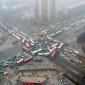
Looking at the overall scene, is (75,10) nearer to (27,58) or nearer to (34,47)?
(34,47)

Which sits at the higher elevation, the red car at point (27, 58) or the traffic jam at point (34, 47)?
the traffic jam at point (34, 47)

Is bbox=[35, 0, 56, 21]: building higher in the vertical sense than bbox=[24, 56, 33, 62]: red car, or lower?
higher

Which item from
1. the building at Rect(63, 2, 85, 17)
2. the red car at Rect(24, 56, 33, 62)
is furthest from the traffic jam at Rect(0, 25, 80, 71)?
the building at Rect(63, 2, 85, 17)

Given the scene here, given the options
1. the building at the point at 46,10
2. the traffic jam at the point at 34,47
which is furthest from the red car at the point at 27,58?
the building at the point at 46,10

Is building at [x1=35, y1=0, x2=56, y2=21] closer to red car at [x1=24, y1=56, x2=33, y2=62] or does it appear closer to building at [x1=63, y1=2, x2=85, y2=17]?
building at [x1=63, y1=2, x2=85, y2=17]

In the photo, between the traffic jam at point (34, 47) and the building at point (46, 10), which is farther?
the building at point (46, 10)

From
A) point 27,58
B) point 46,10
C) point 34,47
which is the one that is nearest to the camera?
point 27,58

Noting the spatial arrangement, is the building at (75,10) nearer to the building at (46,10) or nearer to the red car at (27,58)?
the building at (46,10)

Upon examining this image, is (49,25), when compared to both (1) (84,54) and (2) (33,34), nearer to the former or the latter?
(2) (33,34)

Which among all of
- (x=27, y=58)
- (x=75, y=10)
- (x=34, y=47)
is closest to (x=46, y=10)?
(x=75, y=10)

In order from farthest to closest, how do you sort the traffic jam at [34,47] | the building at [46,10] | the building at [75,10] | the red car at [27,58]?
the building at [75,10] < the building at [46,10] < the red car at [27,58] < the traffic jam at [34,47]
